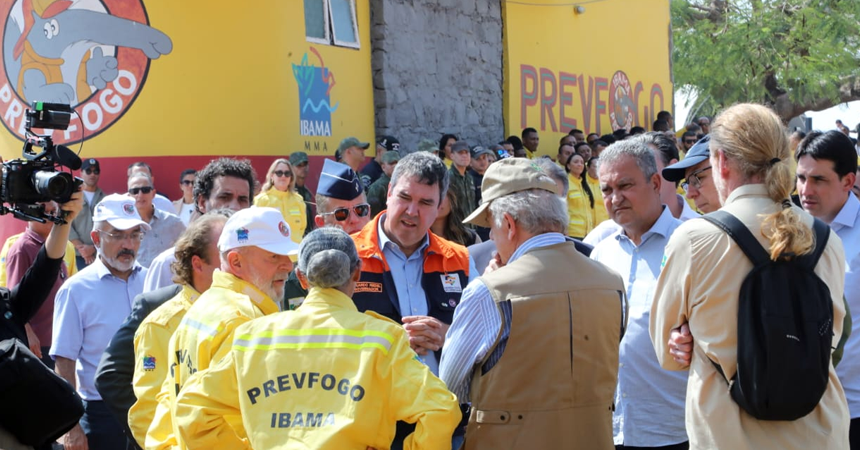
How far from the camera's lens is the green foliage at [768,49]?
2356 centimetres

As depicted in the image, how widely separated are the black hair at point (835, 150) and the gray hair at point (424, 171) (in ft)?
6.20

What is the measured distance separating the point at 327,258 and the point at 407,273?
1079 mm

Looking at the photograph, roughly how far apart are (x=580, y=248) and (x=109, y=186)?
6272 mm

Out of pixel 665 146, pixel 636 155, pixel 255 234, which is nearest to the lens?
pixel 255 234

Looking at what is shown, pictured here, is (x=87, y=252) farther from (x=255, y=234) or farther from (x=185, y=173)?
(x=255, y=234)

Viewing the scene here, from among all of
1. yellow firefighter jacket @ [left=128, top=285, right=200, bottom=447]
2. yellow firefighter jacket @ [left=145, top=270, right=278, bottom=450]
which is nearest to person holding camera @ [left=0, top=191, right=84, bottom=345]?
yellow firefighter jacket @ [left=128, top=285, right=200, bottom=447]

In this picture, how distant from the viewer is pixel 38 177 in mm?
3939

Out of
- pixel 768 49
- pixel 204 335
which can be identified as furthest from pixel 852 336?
pixel 768 49

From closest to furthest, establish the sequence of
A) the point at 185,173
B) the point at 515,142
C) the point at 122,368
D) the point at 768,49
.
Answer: the point at 122,368, the point at 185,173, the point at 515,142, the point at 768,49

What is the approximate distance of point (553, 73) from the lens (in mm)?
16156

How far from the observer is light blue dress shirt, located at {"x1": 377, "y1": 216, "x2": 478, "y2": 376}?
3.93 metres

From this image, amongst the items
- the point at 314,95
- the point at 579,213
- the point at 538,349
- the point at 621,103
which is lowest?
the point at 579,213

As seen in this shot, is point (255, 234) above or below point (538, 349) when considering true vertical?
above

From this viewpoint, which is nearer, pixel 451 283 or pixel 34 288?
pixel 451 283
